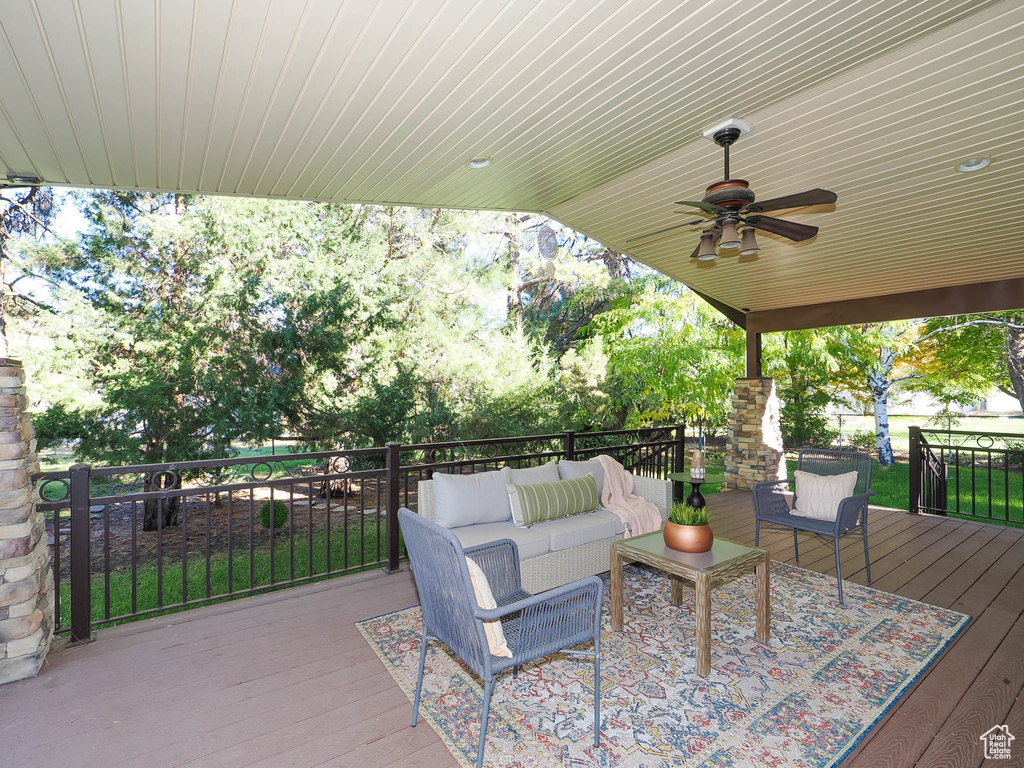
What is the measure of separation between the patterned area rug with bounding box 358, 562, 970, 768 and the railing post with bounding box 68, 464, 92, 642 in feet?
5.05

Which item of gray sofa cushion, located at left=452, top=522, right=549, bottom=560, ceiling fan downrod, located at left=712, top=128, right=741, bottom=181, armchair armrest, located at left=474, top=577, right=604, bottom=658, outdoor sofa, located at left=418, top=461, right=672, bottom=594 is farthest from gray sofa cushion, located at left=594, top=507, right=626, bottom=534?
Answer: ceiling fan downrod, located at left=712, top=128, right=741, bottom=181

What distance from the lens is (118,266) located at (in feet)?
20.4

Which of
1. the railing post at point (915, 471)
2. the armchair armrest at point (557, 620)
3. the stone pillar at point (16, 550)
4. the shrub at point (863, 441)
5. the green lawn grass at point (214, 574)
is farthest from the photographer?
the shrub at point (863, 441)

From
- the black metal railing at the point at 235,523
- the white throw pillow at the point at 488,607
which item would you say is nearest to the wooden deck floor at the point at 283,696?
the black metal railing at the point at 235,523

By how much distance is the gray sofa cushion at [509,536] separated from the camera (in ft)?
11.3

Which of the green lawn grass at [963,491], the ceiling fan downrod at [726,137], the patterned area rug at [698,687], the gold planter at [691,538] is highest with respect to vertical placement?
the ceiling fan downrod at [726,137]

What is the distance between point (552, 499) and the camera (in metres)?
3.91

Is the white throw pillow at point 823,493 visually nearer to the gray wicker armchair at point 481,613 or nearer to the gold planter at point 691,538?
the gold planter at point 691,538

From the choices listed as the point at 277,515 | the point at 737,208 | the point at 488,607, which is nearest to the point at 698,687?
the point at 488,607

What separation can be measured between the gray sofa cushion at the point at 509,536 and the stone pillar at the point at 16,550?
2221mm

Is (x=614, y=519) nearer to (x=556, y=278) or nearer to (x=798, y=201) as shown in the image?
(x=798, y=201)

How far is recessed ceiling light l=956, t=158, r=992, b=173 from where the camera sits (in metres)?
3.44

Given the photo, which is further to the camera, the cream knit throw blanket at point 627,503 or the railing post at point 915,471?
the railing post at point 915,471

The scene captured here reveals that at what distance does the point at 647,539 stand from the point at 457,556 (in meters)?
1.80
